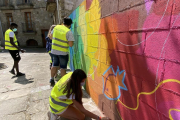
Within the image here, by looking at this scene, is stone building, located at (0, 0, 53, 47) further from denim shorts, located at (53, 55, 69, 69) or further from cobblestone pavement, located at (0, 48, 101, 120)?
denim shorts, located at (53, 55, 69, 69)

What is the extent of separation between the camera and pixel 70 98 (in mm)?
1490

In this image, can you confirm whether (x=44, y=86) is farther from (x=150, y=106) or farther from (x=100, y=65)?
(x=150, y=106)

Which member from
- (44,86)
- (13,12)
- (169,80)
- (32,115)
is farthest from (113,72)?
(13,12)

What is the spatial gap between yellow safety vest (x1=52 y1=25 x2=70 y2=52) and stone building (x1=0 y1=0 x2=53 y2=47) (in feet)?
47.6

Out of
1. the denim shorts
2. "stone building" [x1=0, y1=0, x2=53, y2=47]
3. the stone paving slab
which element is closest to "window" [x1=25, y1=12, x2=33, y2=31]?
"stone building" [x1=0, y1=0, x2=53, y2=47]

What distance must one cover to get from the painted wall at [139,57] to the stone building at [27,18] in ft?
52.0

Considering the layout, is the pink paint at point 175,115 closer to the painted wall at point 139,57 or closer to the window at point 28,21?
the painted wall at point 139,57

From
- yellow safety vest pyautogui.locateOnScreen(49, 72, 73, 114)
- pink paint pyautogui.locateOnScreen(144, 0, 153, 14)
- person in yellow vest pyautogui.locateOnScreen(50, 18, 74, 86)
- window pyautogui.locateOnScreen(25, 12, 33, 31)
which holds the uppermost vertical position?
window pyautogui.locateOnScreen(25, 12, 33, 31)

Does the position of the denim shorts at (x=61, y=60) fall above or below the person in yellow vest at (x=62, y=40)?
below

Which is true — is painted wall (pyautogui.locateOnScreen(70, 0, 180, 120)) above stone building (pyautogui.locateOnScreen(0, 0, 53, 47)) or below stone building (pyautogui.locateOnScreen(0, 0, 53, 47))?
below

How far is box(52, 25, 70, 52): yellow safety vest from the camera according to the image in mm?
2506

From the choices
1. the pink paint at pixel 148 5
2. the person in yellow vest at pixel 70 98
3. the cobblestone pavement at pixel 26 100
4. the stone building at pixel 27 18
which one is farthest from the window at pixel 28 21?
the pink paint at pixel 148 5

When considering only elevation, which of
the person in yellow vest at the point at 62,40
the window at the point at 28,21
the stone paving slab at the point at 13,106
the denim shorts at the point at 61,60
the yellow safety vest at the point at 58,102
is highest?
the window at the point at 28,21

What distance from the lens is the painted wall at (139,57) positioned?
2.75ft
